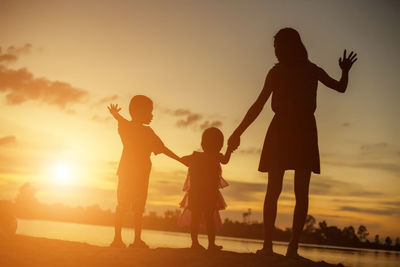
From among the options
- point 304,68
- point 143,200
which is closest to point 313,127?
point 304,68

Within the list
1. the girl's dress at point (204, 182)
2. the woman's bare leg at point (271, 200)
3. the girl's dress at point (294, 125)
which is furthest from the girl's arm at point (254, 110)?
the girl's dress at point (204, 182)

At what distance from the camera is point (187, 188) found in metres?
8.69

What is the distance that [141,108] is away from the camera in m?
8.59

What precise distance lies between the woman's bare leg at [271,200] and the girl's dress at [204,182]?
6.27 feet

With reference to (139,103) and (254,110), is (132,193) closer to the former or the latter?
(139,103)

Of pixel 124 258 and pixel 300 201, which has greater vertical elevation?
pixel 300 201

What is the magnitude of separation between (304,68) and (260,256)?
2.78 metres

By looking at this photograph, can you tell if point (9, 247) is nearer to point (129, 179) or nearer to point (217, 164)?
point (129, 179)

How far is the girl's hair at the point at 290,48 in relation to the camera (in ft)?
21.3

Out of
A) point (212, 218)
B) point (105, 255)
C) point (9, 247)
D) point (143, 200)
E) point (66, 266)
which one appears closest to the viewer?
point (66, 266)

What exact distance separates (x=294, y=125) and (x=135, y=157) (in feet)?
11.6

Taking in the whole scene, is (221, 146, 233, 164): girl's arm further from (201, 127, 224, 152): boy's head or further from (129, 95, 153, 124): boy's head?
(129, 95, 153, 124): boy's head

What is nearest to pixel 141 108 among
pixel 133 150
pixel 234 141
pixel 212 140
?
pixel 133 150

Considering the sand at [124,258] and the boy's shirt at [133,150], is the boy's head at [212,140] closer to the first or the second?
the boy's shirt at [133,150]
